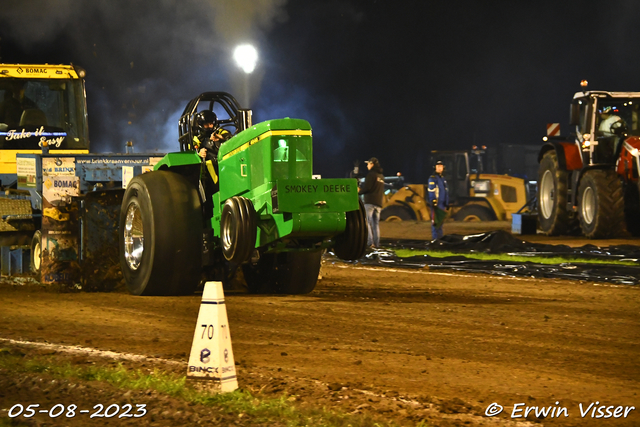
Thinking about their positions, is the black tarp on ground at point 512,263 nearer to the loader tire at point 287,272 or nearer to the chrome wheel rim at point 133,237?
the loader tire at point 287,272

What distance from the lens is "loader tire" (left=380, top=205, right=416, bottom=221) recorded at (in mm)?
28453

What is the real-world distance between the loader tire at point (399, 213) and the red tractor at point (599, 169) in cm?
849

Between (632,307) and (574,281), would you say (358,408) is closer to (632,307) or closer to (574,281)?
(632,307)

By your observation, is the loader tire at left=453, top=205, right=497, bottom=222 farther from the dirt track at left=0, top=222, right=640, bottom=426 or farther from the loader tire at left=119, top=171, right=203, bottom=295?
the loader tire at left=119, top=171, right=203, bottom=295

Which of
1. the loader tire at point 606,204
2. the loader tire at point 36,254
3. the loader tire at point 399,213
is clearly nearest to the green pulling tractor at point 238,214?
the loader tire at point 36,254

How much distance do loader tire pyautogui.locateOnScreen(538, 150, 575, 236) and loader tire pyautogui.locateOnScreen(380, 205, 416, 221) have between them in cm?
739

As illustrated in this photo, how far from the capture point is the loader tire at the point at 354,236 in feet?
29.0

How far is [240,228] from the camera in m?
8.55

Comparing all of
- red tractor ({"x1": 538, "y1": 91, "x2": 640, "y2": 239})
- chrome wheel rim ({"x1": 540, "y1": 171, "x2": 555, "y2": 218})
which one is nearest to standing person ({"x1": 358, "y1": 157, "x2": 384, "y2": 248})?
red tractor ({"x1": 538, "y1": 91, "x2": 640, "y2": 239})

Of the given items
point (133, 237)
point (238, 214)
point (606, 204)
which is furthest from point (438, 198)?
point (238, 214)

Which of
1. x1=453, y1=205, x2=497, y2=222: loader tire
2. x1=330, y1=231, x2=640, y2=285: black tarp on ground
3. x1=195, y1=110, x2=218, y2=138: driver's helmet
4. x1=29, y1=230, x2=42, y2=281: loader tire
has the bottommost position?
x1=330, y1=231, x2=640, y2=285: black tarp on ground

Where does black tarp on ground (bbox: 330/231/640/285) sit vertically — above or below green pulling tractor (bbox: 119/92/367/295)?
below

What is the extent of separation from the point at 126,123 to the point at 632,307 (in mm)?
21935

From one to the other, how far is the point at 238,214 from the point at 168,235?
126 cm
